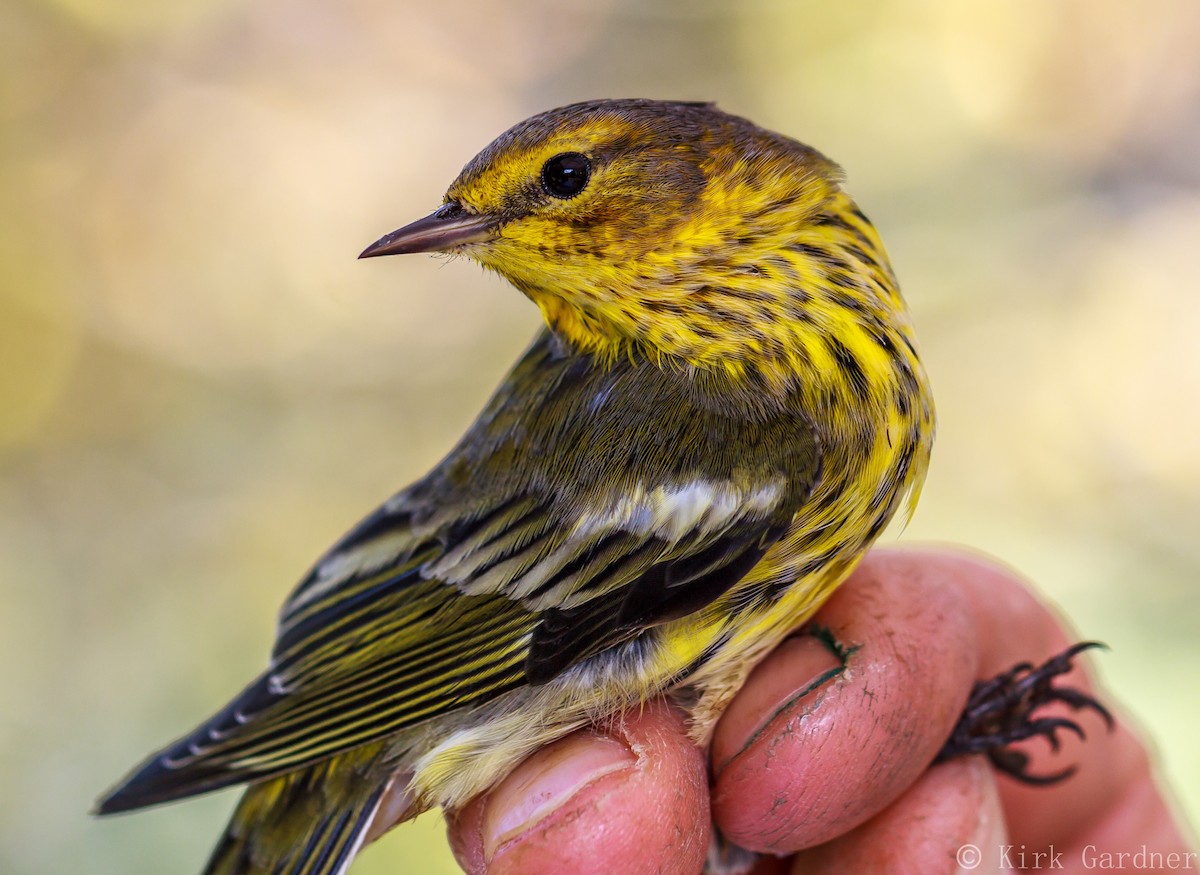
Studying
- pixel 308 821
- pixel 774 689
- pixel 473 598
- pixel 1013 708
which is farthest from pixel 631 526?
pixel 1013 708

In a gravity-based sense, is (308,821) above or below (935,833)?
above

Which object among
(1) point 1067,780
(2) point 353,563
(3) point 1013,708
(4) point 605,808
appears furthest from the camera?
(1) point 1067,780

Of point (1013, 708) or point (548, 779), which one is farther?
point (1013, 708)

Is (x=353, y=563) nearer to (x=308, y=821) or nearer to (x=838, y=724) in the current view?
(x=308, y=821)

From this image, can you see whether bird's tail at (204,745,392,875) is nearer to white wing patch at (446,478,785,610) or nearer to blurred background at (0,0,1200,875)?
white wing patch at (446,478,785,610)

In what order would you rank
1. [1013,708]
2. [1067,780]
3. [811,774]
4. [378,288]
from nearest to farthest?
[811,774]
[1013,708]
[1067,780]
[378,288]

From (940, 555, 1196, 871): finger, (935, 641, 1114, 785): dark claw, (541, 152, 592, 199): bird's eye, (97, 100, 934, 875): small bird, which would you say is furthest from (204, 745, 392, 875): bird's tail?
(940, 555, 1196, 871): finger
